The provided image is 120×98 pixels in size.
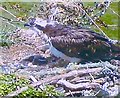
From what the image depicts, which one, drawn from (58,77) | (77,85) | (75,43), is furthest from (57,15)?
(77,85)

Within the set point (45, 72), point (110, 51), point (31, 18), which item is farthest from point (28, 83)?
point (110, 51)

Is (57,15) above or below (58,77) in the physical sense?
above

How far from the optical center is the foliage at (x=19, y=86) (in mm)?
4129

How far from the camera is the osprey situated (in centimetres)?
421

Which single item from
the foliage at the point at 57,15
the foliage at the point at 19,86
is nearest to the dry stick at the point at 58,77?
the foliage at the point at 19,86

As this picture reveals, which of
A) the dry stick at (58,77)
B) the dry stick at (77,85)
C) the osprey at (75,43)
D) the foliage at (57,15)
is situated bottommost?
the dry stick at (77,85)

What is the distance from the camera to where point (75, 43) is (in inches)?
165

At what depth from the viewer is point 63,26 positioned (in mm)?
4273

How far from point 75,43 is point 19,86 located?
2.89 ft

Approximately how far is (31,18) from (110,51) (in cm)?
109

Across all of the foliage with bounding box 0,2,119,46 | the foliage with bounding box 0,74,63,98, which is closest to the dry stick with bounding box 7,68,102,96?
the foliage with bounding box 0,74,63,98

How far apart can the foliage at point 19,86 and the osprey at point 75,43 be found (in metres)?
0.46

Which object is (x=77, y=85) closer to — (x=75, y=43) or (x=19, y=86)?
(x=75, y=43)

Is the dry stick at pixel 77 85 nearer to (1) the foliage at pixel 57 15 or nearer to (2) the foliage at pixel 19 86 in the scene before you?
(2) the foliage at pixel 19 86
